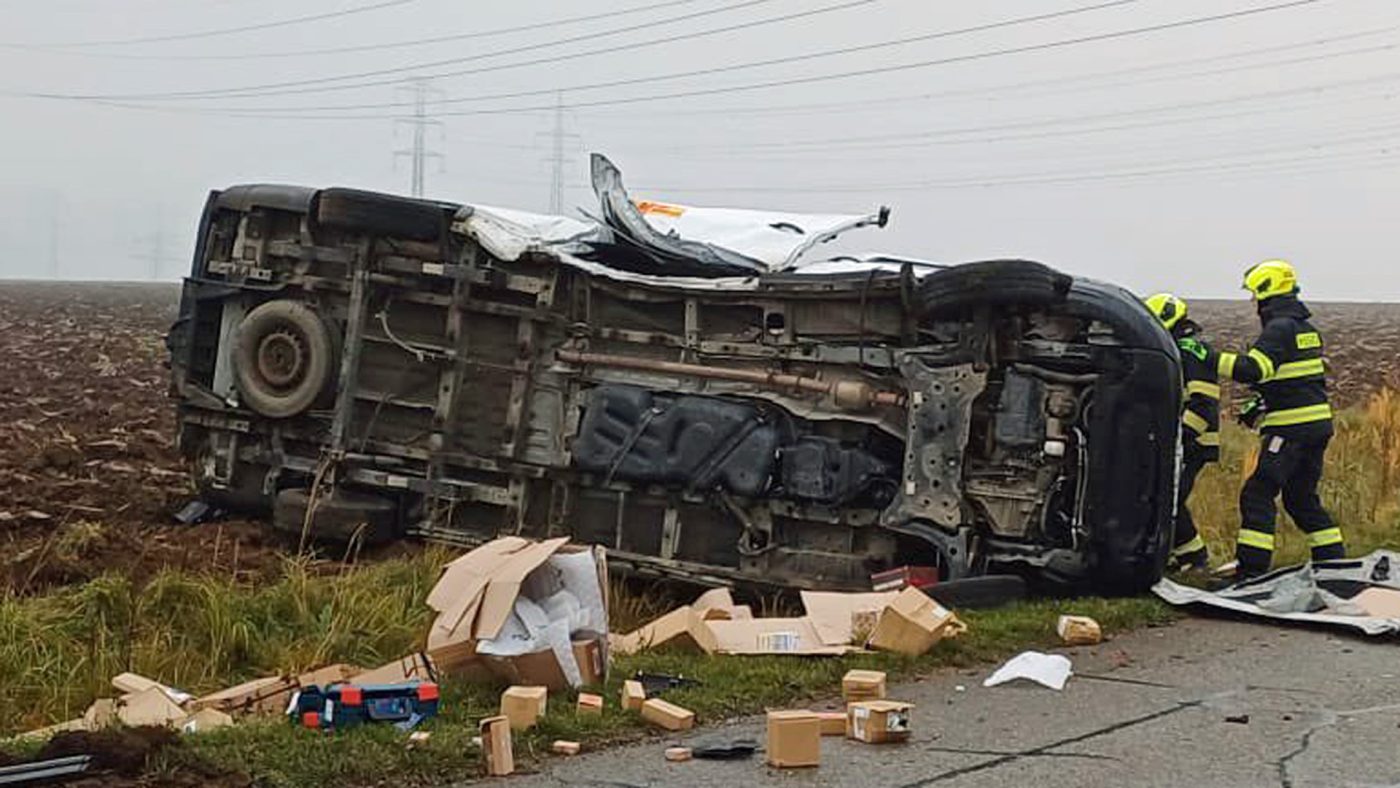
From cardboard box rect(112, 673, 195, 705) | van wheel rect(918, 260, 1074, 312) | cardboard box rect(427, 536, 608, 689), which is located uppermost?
van wheel rect(918, 260, 1074, 312)

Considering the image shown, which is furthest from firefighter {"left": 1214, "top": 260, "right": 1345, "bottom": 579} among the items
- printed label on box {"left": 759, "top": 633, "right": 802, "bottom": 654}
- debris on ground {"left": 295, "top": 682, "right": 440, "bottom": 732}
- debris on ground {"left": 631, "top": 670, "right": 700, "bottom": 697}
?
debris on ground {"left": 295, "top": 682, "right": 440, "bottom": 732}

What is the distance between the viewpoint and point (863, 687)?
6.55 m

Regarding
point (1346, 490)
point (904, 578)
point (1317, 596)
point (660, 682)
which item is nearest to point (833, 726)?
point (660, 682)

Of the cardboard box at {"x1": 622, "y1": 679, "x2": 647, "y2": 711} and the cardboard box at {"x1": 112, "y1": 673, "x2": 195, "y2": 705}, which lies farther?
the cardboard box at {"x1": 112, "y1": 673, "x2": 195, "y2": 705}

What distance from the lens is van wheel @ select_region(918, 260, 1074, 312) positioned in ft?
29.1

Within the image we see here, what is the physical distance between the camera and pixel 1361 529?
1219 cm

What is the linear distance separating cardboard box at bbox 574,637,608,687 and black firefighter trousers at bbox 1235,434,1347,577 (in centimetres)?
482

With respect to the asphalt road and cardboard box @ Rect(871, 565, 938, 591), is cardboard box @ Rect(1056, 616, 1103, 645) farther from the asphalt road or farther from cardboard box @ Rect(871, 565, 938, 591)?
cardboard box @ Rect(871, 565, 938, 591)

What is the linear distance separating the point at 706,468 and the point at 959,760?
4033 mm

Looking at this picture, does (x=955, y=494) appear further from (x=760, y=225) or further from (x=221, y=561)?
(x=221, y=561)

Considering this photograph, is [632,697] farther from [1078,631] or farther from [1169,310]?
[1169,310]

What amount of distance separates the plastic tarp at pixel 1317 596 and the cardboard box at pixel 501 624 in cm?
367

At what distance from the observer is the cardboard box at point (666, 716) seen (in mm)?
6062

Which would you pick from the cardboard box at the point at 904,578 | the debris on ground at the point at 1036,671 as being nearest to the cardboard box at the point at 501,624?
the debris on ground at the point at 1036,671
